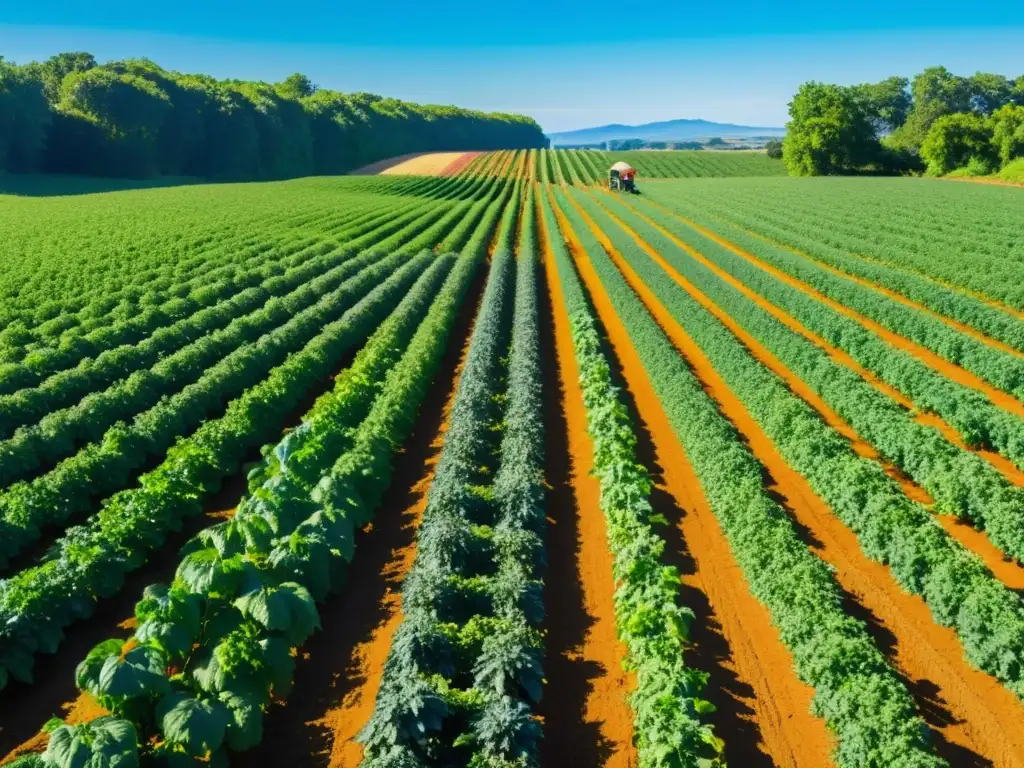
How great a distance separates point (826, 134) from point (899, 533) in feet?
319

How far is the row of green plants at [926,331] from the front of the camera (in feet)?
62.0

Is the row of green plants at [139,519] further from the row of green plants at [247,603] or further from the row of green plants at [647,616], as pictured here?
the row of green plants at [647,616]

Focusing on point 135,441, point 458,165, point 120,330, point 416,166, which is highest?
point 458,165

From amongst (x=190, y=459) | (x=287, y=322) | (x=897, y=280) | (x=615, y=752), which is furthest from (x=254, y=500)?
(x=897, y=280)

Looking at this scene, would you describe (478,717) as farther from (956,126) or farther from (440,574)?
(956,126)

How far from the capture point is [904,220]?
4622cm

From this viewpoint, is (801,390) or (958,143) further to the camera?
(958,143)

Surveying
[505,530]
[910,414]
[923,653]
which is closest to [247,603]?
[505,530]

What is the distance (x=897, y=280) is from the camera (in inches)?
1172

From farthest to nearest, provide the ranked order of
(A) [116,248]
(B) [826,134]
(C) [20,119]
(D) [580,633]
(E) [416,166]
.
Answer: (E) [416,166]
(B) [826,134]
(C) [20,119]
(A) [116,248]
(D) [580,633]

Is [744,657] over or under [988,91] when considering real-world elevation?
under

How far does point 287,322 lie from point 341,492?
14.7 meters

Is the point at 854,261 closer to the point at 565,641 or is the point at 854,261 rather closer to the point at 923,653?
the point at 923,653

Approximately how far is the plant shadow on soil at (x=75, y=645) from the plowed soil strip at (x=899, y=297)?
24522mm
